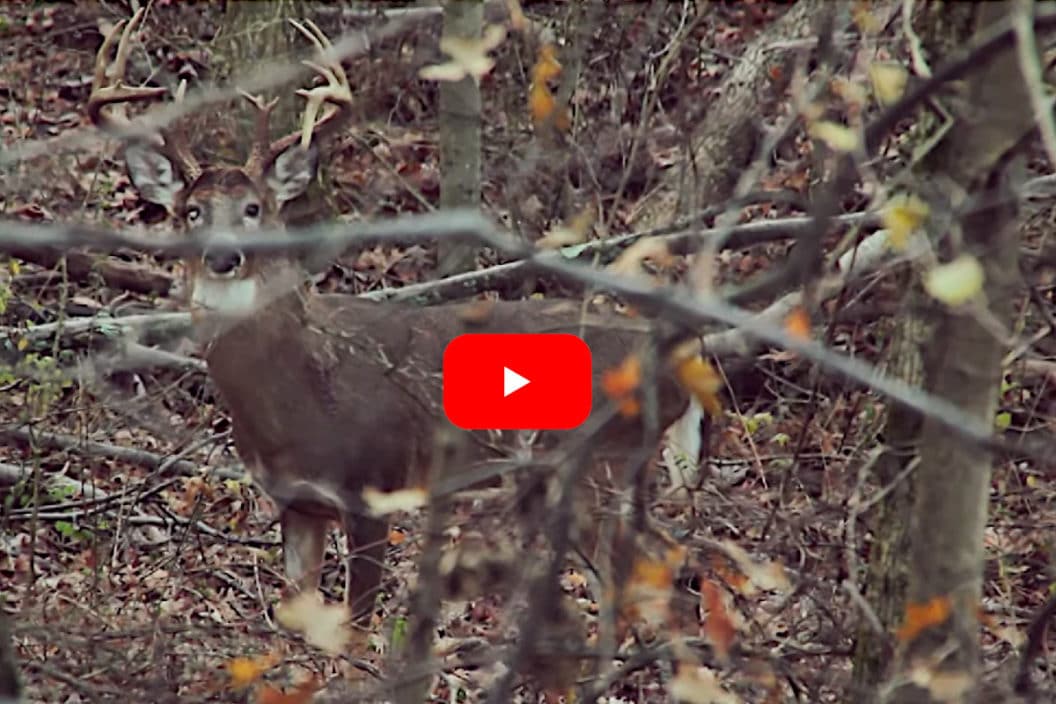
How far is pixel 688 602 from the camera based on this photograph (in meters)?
3.97

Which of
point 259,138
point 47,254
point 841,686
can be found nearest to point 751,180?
point 841,686

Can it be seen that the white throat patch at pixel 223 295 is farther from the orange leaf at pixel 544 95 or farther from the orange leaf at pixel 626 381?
the orange leaf at pixel 626 381

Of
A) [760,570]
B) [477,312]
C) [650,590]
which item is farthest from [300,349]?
[650,590]

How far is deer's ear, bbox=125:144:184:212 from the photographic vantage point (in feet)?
23.4

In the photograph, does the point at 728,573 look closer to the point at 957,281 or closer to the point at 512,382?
the point at 512,382

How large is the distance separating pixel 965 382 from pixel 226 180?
162 inches

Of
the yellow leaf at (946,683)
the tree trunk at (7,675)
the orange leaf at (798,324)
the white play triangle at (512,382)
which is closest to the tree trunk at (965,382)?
the yellow leaf at (946,683)

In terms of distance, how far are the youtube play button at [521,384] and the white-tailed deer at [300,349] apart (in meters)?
0.58

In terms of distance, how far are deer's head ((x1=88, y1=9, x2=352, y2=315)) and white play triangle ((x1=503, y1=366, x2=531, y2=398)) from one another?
2205 mm

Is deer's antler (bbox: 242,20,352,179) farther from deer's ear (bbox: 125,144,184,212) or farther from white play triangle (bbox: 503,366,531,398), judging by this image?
white play triangle (bbox: 503,366,531,398)

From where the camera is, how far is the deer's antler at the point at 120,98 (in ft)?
22.2

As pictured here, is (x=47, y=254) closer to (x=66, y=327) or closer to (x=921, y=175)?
(x=66, y=327)

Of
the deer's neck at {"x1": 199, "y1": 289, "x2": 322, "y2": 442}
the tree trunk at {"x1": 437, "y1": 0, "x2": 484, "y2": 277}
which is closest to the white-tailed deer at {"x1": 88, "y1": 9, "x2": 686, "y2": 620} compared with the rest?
the deer's neck at {"x1": 199, "y1": 289, "x2": 322, "y2": 442}

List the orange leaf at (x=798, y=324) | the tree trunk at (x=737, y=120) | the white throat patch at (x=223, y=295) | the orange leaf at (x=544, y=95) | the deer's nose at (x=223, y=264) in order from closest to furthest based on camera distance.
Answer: the orange leaf at (x=798, y=324) → the orange leaf at (x=544, y=95) → the deer's nose at (x=223, y=264) → the white throat patch at (x=223, y=295) → the tree trunk at (x=737, y=120)
